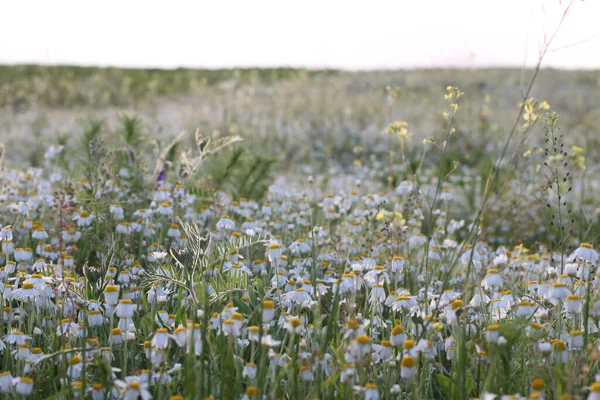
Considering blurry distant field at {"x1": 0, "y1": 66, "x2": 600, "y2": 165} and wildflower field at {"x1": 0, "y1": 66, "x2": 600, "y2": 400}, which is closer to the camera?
wildflower field at {"x1": 0, "y1": 66, "x2": 600, "y2": 400}

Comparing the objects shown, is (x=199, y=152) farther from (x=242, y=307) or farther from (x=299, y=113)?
(x=299, y=113)

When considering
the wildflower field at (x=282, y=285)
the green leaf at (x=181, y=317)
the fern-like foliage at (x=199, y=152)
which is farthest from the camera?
the fern-like foliage at (x=199, y=152)

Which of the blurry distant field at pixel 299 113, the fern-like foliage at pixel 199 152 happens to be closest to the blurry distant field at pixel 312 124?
the blurry distant field at pixel 299 113

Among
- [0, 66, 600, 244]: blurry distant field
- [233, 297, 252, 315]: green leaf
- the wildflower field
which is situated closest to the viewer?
the wildflower field

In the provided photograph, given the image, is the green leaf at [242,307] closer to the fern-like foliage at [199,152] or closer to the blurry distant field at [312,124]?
the fern-like foliage at [199,152]

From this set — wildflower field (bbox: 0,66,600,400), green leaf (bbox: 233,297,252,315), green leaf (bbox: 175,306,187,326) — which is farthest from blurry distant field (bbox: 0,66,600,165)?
green leaf (bbox: 175,306,187,326)

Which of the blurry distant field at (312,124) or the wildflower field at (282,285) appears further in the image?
the blurry distant field at (312,124)

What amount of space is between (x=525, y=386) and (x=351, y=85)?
2006cm

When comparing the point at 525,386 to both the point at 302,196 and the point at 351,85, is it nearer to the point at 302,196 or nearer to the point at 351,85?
the point at 302,196

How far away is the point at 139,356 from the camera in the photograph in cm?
241

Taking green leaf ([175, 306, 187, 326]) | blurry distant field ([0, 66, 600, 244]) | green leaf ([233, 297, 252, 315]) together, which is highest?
blurry distant field ([0, 66, 600, 244])


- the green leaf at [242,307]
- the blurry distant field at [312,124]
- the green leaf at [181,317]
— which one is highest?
the blurry distant field at [312,124]

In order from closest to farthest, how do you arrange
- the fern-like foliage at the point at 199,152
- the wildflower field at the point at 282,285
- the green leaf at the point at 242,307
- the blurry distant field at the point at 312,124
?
the wildflower field at the point at 282,285, the green leaf at the point at 242,307, the fern-like foliage at the point at 199,152, the blurry distant field at the point at 312,124

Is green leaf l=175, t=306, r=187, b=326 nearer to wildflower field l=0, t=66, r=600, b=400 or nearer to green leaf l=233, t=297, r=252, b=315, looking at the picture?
wildflower field l=0, t=66, r=600, b=400
